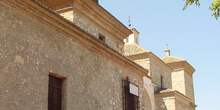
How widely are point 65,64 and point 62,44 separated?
0.48m

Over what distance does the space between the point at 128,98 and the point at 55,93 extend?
143 inches

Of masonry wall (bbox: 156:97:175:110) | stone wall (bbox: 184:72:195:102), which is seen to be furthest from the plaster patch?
stone wall (bbox: 184:72:195:102)

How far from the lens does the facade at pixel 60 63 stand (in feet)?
20.1

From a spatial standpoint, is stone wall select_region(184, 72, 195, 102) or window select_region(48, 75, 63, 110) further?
stone wall select_region(184, 72, 195, 102)

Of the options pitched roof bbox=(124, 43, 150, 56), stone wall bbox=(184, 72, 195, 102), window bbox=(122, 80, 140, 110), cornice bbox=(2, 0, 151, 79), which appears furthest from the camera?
stone wall bbox=(184, 72, 195, 102)

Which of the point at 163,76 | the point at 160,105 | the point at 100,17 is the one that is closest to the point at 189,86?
the point at 163,76

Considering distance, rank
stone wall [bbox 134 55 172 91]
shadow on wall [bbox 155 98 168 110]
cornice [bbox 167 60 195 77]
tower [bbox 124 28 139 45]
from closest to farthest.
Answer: shadow on wall [bbox 155 98 168 110]
stone wall [bbox 134 55 172 91]
tower [bbox 124 28 139 45]
cornice [bbox 167 60 195 77]

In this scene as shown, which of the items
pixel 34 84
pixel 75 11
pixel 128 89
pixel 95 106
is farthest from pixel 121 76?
pixel 34 84

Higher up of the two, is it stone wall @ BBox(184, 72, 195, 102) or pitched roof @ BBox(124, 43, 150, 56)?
pitched roof @ BBox(124, 43, 150, 56)

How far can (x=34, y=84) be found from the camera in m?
6.56

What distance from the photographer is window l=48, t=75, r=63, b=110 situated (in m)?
7.18

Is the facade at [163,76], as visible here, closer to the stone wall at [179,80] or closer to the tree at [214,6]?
the stone wall at [179,80]

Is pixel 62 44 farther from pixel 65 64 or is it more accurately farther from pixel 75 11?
pixel 75 11

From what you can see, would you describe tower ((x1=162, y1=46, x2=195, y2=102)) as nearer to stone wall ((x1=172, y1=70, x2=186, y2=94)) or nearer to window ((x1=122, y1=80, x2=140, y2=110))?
stone wall ((x1=172, y1=70, x2=186, y2=94))
